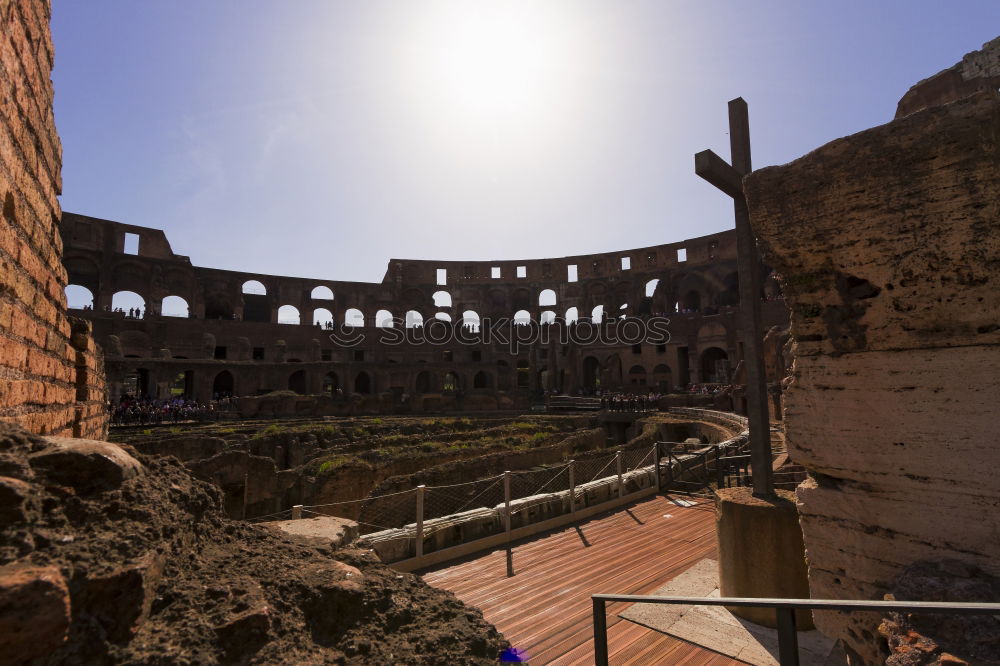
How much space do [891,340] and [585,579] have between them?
3.77 m

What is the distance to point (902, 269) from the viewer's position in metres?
2.77

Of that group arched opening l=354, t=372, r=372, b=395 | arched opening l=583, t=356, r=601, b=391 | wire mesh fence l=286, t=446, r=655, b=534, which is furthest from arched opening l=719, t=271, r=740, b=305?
wire mesh fence l=286, t=446, r=655, b=534

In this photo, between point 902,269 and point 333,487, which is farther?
point 333,487

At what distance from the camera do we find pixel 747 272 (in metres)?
5.22

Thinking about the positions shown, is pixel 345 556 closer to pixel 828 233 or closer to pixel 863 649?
pixel 863 649

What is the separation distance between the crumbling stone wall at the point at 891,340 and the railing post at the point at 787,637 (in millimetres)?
1053

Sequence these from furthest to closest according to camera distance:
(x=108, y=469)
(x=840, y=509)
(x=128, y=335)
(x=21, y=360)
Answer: (x=128, y=335) < (x=840, y=509) < (x=21, y=360) < (x=108, y=469)

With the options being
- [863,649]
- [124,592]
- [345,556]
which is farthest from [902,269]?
[124,592]

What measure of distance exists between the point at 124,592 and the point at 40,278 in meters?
2.45

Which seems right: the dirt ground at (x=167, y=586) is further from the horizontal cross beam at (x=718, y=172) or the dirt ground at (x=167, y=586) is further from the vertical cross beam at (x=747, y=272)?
the horizontal cross beam at (x=718, y=172)

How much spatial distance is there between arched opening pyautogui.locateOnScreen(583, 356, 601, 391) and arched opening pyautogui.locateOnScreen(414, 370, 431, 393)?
13026mm

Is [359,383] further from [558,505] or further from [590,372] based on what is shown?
[558,505]

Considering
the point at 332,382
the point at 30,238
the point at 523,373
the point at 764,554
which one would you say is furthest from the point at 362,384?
the point at 30,238

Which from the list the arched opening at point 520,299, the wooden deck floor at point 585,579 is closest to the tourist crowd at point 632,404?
the wooden deck floor at point 585,579
